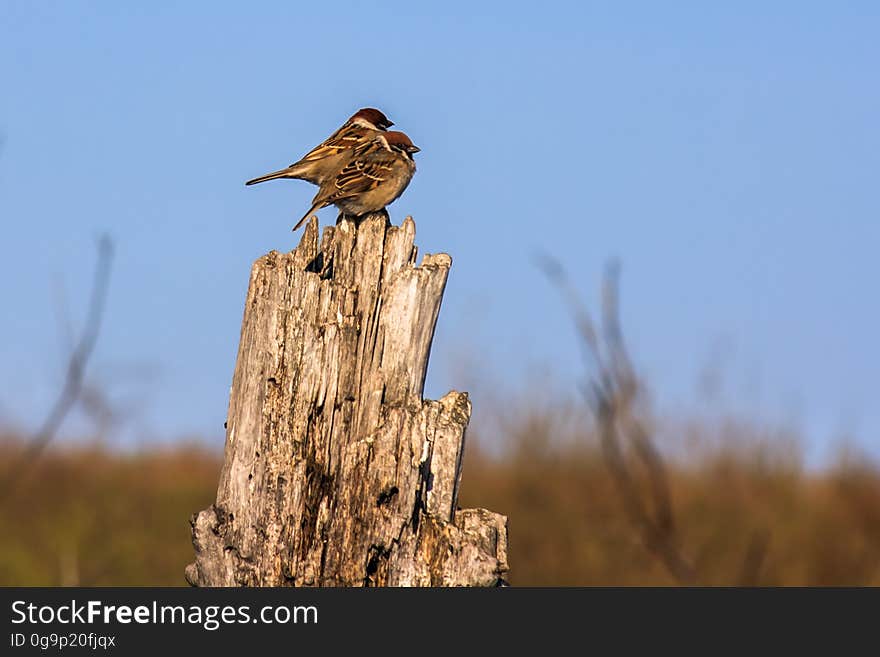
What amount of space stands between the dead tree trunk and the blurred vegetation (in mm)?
8845

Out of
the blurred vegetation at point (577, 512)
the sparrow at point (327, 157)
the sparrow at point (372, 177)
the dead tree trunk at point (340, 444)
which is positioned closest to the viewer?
the dead tree trunk at point (340, 444)

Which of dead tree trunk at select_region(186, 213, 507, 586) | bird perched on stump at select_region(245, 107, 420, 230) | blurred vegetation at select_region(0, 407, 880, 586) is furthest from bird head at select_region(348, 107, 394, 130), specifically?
blurred vegetation at select_region(0, 407, 880, 586)

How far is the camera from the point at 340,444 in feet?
16.4

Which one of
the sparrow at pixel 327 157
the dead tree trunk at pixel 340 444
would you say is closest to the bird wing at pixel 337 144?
the sparrow at pixel 327 157

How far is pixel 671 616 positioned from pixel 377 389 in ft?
4.81

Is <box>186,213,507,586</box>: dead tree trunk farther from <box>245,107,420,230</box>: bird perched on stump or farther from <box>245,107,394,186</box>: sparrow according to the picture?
<box>245,107,394,186</box>: sparrow

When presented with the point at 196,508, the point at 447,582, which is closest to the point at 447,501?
the point at 447,582

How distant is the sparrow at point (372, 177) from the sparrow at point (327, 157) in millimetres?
129

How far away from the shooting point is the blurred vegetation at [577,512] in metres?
13.8

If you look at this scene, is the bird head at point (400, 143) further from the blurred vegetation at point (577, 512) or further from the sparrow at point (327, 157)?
the blurred vegetation at point (577, 512)

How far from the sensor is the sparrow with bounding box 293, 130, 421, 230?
708 cm

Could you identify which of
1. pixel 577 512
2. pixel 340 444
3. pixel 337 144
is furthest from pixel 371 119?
pixel 577 512

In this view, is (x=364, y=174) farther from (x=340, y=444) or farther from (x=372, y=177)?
(x=340, y=444)

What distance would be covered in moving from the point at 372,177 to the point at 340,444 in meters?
2.61
